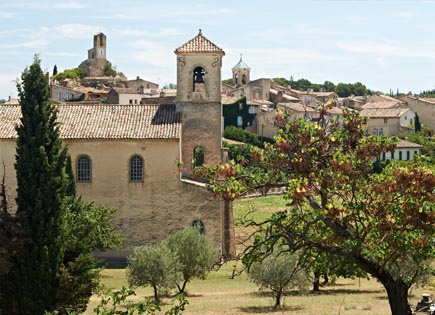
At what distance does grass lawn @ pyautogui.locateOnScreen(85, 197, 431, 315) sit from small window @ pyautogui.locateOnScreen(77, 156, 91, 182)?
5.12 m

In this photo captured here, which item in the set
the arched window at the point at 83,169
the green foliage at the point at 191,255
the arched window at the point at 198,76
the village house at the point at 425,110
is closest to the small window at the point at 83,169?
the arched window at the point at 83,169

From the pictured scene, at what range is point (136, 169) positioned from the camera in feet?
140

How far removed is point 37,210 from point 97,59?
128 m

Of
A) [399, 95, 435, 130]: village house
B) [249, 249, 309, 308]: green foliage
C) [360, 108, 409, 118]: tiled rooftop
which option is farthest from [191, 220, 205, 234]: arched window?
[399, 95, 435, 130]: village house

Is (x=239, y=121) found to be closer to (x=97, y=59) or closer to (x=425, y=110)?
(x=425, y=110)

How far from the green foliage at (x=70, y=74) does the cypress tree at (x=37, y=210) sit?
10475 cm

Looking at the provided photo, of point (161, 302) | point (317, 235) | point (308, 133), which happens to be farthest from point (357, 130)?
point (161, 302)

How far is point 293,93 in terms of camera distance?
469 feet

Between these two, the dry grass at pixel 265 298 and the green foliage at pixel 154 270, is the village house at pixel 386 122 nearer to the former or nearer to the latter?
the dry grass at pixel 265 298

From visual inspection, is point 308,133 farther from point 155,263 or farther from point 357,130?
point 155,263

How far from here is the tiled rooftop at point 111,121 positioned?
42.4 meters

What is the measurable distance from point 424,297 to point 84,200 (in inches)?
884

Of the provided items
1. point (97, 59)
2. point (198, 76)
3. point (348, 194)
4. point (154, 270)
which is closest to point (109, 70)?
point (97, 59)

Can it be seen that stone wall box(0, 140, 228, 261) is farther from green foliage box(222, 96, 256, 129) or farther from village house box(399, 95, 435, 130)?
village house box(399, 95, 435, 130)
